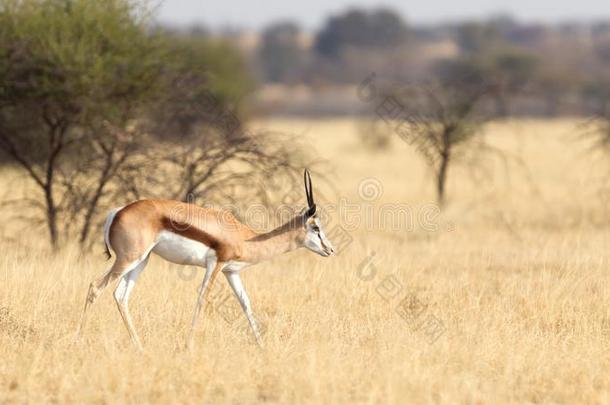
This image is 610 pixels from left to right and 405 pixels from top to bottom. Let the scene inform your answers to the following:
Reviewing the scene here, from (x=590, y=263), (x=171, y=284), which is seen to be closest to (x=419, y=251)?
(x=590, y=263)

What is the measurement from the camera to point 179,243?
7.46 metres

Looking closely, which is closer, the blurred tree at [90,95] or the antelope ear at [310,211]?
the antelope ear at [310,211]

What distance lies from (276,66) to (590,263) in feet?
306

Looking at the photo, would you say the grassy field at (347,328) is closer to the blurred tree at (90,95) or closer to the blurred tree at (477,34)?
the blurred tree at (90,95)

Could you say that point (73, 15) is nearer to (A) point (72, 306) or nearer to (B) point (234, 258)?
(A) point (72, 306)

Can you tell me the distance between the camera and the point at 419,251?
1220cm

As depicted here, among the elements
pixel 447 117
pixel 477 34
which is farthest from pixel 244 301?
pixel 477 34

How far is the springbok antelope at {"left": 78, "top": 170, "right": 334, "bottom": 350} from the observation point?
7.41m

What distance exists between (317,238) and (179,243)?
1.04 metres

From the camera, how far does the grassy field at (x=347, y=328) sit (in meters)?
6.29

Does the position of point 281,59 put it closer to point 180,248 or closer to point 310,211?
point 310,211

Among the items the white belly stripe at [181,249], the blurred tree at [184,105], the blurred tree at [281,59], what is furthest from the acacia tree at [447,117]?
the blurred tree at [281,59]

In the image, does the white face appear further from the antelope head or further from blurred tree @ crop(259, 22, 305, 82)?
blurred tree @ crop(259, 22, 305, 82)

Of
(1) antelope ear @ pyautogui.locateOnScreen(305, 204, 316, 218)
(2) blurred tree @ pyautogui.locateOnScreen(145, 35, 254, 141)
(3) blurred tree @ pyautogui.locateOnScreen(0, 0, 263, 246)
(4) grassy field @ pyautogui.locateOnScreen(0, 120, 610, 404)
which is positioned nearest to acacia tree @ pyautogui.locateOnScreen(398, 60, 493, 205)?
(4) grassy field @ pyautogui.locateOnScreen(0, 120, 610, 404)
